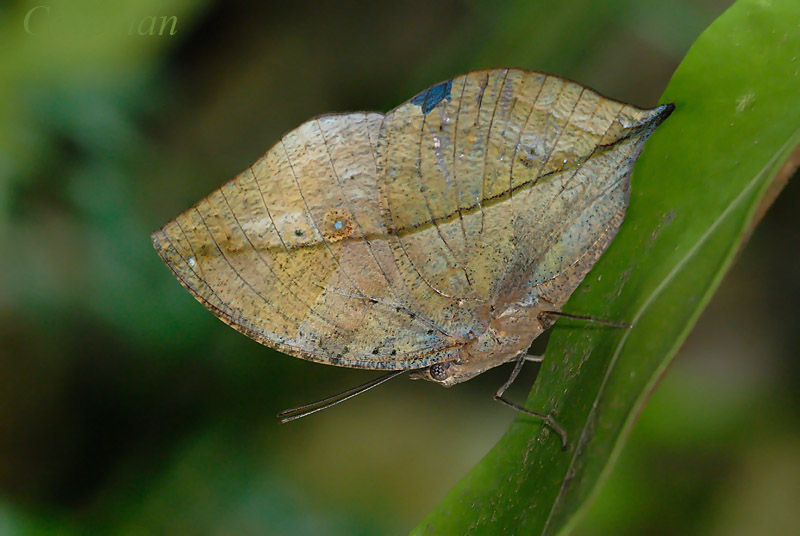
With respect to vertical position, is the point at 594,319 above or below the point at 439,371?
above

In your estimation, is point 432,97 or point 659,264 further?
point 432,97

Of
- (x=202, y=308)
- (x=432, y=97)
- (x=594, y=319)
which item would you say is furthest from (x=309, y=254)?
(x=202, y=308)

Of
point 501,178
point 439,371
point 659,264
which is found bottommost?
point 439,371

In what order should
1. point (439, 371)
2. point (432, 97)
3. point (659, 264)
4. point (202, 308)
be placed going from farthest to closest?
point (202, 308) → point (439, 371) → point (432, 97) → point (659, 264)

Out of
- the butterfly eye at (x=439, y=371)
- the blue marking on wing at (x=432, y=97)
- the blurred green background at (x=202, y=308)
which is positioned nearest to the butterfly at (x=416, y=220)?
the blue marking on wing at (x=432, y=97)

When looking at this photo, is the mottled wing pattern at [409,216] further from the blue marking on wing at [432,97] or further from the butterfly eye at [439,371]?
the butterfly eye at [439,371]

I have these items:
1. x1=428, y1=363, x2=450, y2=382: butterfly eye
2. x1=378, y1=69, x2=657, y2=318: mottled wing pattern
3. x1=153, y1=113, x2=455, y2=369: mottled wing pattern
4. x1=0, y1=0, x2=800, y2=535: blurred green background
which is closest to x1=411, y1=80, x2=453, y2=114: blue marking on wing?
x1=378, y1=69, x2=657, y2=318: mottled wing pattern

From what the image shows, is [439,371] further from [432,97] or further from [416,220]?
[432,97]

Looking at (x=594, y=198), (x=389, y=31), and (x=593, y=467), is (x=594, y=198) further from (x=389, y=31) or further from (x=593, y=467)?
(x=389, y=31)
